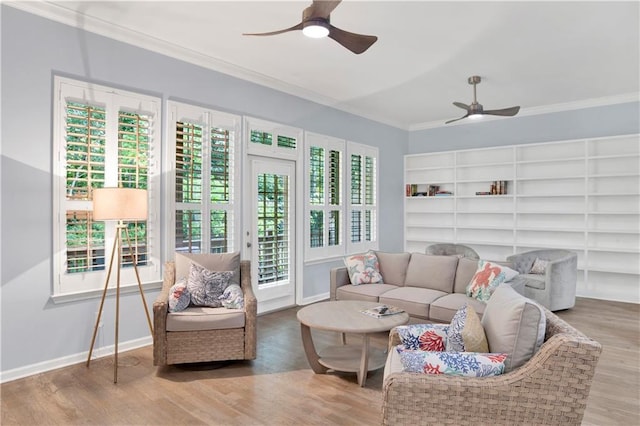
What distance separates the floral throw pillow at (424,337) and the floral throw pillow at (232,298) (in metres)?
1.57

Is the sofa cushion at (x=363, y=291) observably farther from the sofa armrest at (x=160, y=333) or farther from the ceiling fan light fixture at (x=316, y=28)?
the ceiling fan light fixture at (x=316, y=28)

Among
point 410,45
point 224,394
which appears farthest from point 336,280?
point 410,45

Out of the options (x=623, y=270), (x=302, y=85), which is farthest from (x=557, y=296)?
(x=302, y=85)

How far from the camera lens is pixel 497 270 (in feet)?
13.0

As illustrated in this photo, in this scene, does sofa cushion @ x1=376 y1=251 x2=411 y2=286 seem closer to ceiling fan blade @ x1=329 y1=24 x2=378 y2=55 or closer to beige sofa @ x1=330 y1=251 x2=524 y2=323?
beige sofa @ x1=330 y1=251 x2=524 y2=323

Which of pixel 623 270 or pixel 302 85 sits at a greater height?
pixel 302 85

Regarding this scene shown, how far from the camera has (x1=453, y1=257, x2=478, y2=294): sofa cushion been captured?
434cm

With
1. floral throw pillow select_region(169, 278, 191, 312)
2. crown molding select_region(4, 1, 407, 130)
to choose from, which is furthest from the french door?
floral throw pillow select_region(169, 278, 191, 312)

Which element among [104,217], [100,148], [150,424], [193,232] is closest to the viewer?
[150,424]

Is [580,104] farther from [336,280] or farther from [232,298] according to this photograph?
[232,298]

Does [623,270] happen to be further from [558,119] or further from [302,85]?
[302,85]

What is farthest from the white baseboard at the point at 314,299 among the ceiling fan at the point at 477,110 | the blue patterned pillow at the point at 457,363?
the blue patterned pillow at the point at 457,363

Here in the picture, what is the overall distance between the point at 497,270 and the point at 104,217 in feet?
11.7

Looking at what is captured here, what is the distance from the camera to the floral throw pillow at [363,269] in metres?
4.75
